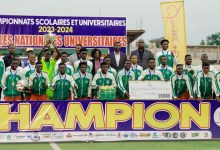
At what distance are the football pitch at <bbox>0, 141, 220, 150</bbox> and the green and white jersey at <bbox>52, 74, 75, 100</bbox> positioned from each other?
1.59 m

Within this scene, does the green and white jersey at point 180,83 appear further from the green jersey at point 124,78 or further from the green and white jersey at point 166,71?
the green jersey at point 124,78

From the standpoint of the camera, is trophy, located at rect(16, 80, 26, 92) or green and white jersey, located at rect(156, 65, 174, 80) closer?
trophy, located at rect(16, 80, 26, 92)

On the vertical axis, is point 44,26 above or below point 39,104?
above

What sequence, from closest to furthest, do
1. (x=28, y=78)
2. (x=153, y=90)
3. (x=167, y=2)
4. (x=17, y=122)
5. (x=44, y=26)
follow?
(x=17, y=122)
(x=153, y=90)
(x=28, y=78)
(x=167, y=2)
(x=44, y=26)

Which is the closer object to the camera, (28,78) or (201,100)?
(201,100)

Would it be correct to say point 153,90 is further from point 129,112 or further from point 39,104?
point 39,104

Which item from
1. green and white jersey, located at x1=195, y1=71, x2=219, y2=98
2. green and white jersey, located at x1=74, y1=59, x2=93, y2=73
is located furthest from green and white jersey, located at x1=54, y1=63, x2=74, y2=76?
green and white jersey, located at x1=195, y1=71, x2=219, y2=98

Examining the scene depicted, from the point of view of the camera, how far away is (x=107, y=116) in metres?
9.76

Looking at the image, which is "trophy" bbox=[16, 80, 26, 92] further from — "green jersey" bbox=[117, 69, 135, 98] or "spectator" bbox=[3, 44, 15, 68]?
"green jersey" bbox=[117, 69, 135, 98]

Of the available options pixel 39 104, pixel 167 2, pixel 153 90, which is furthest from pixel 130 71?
pixel 167 2

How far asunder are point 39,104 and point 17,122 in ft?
1.96

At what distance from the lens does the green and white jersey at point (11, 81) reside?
35.8 ft

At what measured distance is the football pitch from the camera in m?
8.82

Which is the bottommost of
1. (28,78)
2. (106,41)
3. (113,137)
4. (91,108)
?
(113,137)
